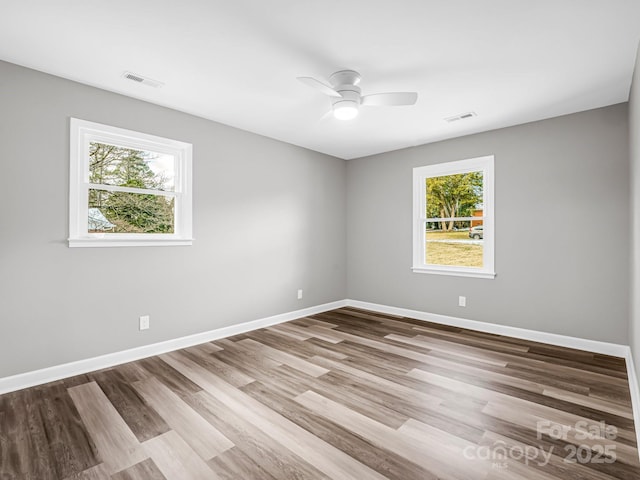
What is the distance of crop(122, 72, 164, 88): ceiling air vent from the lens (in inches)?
112

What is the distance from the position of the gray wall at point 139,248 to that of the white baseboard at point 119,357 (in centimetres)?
6

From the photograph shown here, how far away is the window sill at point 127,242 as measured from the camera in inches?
117

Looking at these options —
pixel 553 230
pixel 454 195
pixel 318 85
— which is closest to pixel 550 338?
pixel 553 230

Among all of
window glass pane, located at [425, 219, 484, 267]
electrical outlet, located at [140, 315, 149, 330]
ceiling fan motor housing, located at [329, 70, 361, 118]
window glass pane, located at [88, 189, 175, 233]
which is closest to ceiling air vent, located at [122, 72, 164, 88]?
window glass pane, located at [88, 189, 175, 233]

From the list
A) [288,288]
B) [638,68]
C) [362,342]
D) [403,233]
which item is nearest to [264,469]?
[362,342]

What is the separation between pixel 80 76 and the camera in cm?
286

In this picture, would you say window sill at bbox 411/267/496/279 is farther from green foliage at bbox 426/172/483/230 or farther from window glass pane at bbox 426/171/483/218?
window glass pane at bbox 426/171/483/218

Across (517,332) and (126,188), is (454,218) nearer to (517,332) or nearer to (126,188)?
(517,332)

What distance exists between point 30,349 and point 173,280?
1262mm

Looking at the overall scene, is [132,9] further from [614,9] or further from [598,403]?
[598,403]

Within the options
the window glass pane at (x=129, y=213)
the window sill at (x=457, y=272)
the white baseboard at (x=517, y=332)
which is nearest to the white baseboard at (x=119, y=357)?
the window glass pane at (x=129, y=213)

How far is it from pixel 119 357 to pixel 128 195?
1582mm

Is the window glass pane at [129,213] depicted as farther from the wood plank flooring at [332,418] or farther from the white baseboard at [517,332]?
the white baseboard at [517,332]

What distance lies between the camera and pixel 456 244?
464 centimetres
